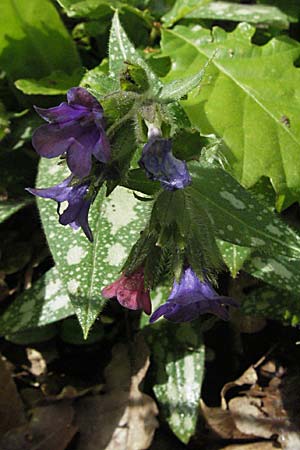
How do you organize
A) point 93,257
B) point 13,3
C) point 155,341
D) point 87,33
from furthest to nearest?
point 87,33 < point 13,3 < point 155,341 < point 93,257

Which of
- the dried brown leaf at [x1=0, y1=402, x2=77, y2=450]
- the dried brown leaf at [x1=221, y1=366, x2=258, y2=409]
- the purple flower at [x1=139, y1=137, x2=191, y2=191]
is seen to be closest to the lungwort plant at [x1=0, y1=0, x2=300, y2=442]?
the purple flower at [x1=139, y1=137, x2=191, y2=191]

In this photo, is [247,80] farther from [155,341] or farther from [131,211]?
[155,341]

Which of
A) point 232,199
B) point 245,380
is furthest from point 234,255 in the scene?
point 245,380

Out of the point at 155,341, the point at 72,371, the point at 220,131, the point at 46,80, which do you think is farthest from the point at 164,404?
the point at 46,80

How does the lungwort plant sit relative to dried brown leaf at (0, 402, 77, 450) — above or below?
above

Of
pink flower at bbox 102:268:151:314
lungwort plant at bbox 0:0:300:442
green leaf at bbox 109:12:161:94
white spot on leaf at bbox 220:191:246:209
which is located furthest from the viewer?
green leaf at bbox 109:12:161:94

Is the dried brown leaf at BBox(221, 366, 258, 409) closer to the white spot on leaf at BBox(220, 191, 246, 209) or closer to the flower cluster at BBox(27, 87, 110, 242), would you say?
the white spot on leaf at BBox(220, 191, 246, 209)
